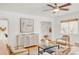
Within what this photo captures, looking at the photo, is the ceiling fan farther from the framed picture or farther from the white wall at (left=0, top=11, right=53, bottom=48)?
the framed picture

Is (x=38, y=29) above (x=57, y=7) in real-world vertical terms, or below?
below

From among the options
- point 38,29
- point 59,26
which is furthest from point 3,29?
point 59,26

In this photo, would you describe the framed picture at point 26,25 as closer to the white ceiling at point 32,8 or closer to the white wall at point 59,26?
the white ceiling at point 32,8

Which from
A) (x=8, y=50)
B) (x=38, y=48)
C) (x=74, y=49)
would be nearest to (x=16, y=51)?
(x=8, y=50)

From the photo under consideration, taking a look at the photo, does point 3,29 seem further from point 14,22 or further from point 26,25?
point 26,25

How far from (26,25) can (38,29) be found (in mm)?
164

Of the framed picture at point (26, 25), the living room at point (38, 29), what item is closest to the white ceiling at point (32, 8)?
the living room at point (38, 29)

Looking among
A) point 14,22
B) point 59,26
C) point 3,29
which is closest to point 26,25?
point 14,22

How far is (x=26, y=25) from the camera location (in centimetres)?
162

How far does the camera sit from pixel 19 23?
1.60 metres

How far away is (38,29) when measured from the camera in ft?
5.34

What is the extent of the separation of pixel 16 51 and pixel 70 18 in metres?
0.81

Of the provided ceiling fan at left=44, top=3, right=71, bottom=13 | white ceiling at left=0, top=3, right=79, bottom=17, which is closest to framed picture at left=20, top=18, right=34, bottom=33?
white ceiling at left=0, top=3, right=79, bottom=17

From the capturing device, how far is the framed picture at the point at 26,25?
1.60m
